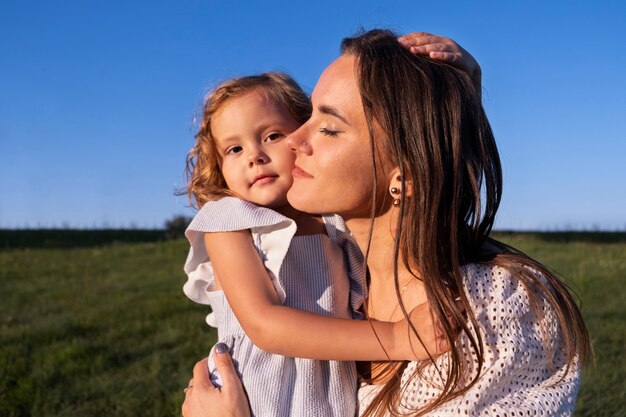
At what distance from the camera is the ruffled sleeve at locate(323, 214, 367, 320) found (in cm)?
242

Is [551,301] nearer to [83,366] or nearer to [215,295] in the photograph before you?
[215,295]

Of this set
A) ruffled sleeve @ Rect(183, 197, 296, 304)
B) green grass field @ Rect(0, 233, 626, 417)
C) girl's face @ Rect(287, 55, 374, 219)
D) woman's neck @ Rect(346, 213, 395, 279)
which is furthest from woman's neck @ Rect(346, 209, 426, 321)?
green grass field @ Rect(0, 233, 626, 417)

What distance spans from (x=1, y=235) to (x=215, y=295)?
13.6 metres

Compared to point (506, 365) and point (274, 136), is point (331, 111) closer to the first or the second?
point (274, 136)

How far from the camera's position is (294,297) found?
2299 millimetres

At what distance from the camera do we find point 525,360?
6.58 feet

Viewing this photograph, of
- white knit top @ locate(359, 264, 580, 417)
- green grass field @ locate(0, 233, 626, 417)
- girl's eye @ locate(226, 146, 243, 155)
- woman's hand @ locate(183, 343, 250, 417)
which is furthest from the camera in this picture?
green grass field @ locate(0, 233, 626, 417)

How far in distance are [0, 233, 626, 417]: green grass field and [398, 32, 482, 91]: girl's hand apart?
0.90 metres

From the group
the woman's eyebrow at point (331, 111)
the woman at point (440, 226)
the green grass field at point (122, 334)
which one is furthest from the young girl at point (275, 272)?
the green grass field at point (122, 334)

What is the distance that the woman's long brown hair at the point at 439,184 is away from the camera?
2018 millimetres

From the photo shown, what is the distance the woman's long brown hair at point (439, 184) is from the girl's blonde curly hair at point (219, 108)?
517mm

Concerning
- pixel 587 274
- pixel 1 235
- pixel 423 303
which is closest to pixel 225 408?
pixel 423 303

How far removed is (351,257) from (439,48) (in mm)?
715

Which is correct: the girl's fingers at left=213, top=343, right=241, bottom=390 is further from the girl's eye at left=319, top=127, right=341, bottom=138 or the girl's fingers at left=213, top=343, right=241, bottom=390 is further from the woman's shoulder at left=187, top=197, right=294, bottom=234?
the girl's eye at left=319, top=127, right=341, bottom=138
